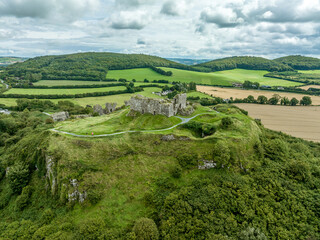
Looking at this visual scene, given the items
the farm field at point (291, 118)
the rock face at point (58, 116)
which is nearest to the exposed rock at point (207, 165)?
the farm field at point (291, 118)

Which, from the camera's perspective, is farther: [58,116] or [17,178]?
Answer: [58,116]

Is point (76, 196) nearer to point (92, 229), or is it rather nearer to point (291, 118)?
point (92, 229)

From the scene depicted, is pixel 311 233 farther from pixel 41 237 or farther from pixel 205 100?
pixel 205 100

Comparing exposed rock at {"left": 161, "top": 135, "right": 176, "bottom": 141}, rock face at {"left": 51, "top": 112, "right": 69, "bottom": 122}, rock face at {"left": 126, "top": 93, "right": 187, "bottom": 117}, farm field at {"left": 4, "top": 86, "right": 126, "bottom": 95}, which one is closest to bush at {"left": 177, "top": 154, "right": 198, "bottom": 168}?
exposed rock at {"left": 161, "top": 135, "right": 176, "bottom": 141}

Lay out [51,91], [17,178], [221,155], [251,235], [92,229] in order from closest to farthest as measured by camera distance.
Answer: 1. [251,235]
2. [92,229]
3. [221,155]
4. [17,178]
5. [51,91]

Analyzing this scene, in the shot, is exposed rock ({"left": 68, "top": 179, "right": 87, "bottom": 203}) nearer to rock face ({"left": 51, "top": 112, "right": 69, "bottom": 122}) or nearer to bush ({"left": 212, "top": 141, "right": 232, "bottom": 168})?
bush ({"left": 212, "top": 141, "right": 232, "bottom": 168})

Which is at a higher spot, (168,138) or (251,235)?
(168,138)

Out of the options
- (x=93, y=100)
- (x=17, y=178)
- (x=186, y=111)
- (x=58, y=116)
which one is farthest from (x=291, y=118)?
(x=93, y=100)
